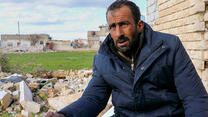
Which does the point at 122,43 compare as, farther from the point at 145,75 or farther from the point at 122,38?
the point at 145,75

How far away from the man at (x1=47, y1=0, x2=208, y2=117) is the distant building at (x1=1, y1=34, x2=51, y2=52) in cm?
4552

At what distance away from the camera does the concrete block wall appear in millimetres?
4898

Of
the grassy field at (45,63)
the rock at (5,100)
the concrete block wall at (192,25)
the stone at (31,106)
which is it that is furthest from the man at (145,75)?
the grassy field at (45,63)

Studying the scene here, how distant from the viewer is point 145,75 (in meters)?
1.81

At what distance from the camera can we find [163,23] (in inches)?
284

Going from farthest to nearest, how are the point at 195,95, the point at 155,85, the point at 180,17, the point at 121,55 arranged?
1. the point at 180,17
2. the point at 121,55
3. the point at 155,85
4. the point at 195,95

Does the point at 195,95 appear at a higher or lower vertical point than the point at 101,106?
higher

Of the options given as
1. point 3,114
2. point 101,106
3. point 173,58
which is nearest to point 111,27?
point 173,58

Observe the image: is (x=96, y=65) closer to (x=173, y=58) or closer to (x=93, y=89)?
(x=93, y=89)

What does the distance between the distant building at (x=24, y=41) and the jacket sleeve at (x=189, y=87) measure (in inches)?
1805

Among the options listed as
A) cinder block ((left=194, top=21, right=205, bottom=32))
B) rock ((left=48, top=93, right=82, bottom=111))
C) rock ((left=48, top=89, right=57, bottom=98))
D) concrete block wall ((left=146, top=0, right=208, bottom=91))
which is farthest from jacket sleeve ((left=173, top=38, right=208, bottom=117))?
rock ((left=48, top=89, right=57, bottom=98))

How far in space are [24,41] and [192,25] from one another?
4643 cm

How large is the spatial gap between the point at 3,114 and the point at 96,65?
5040mm

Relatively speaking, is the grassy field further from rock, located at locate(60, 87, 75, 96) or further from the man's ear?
the man's ear
